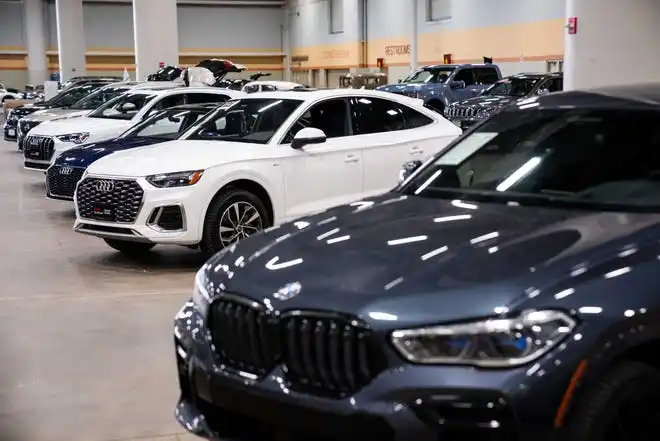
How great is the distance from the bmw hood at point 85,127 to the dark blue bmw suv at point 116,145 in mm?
1900

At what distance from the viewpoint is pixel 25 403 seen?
15.9 feet

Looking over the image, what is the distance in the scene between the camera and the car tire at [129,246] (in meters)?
8.86

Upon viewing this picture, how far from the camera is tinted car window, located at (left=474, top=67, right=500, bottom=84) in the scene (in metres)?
24.6

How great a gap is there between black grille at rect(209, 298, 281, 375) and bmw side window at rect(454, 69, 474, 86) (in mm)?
21683

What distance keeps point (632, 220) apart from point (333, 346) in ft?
4.26

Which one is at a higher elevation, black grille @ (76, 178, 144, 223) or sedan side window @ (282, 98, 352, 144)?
sedan side window @ (282, 98, 352, 144)

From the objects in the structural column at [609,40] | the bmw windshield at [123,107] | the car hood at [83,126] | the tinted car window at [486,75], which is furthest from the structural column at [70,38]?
the structural column at [609,40]

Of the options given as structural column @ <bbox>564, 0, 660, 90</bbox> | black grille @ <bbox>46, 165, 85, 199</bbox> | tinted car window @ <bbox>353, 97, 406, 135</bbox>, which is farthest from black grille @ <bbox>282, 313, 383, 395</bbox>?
structural column @ <bbox>564, 0, 660, 90</bbox>

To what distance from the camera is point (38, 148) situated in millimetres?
13406

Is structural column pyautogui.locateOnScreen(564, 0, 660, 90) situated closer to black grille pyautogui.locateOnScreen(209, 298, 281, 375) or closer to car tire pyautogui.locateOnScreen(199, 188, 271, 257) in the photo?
car tire pyautogui.locateOnScreen(199, 188, 271, 257)

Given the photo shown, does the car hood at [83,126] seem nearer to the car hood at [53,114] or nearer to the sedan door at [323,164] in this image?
the car hood at [53,114]

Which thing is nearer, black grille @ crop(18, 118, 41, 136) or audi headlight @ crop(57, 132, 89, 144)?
audi headlight @ crop(57, 132, 89, 144)

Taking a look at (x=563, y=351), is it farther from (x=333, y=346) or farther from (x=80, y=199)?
(x=80, y=199)

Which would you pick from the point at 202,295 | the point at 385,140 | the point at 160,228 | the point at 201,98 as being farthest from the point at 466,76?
the point at 202,295
